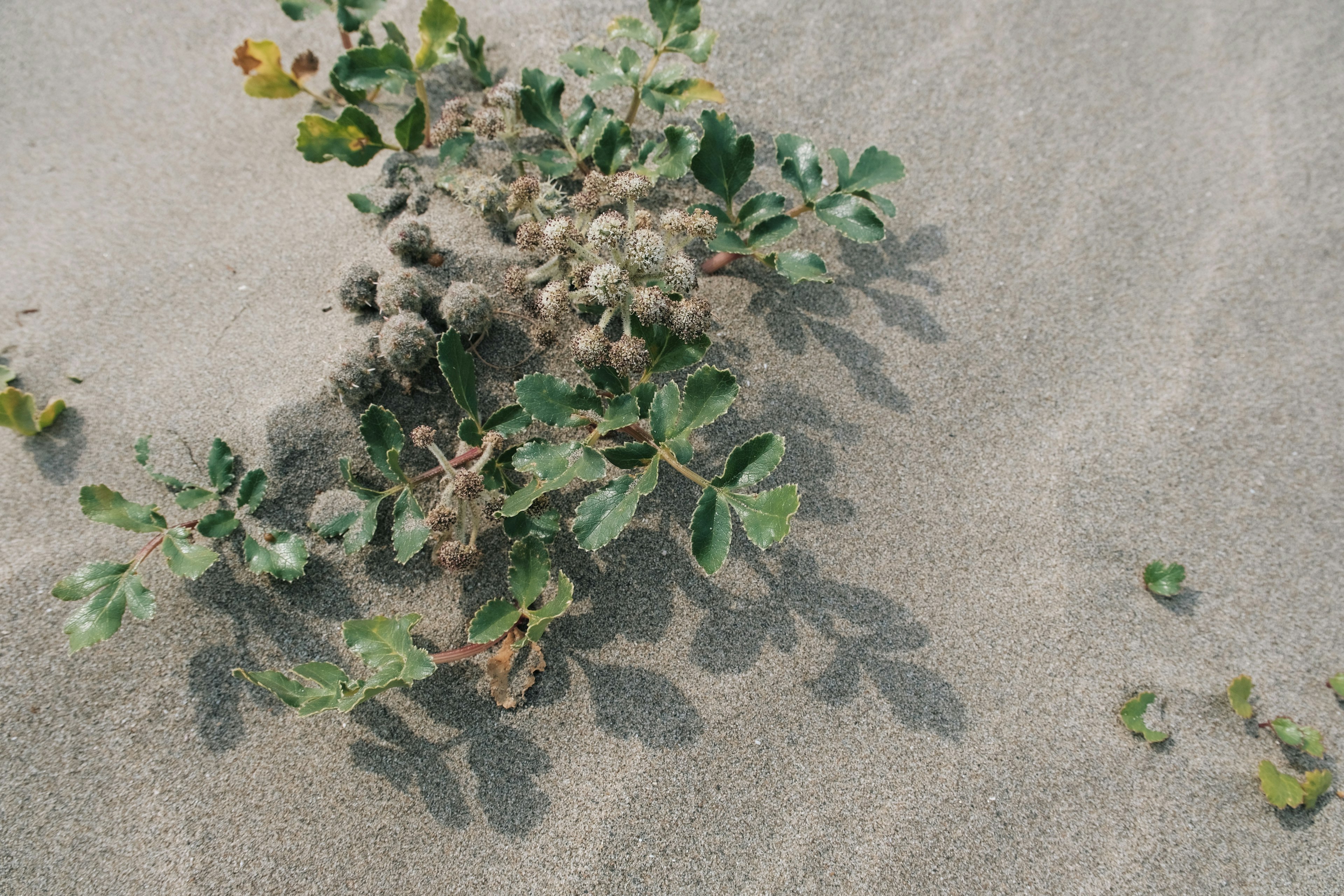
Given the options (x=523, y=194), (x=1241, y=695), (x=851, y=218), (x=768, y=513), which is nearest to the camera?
(x=768, y=513)

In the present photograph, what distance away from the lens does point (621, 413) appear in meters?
1.56

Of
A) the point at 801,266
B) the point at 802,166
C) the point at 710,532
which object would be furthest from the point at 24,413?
the point at 802,166

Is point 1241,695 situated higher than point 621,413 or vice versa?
point 621,413

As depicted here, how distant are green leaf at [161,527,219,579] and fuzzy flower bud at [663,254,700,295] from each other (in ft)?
3.58

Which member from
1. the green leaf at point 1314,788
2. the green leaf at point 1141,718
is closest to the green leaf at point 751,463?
the green leaf at point 1141,718

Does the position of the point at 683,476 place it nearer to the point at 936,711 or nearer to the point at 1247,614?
the point at 936,711

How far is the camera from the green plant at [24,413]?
1.79 meters

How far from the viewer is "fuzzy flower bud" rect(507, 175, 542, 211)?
1.81 m

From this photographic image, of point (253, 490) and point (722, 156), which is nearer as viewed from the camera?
point (253, 490)

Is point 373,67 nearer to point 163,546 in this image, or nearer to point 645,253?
point 645,253

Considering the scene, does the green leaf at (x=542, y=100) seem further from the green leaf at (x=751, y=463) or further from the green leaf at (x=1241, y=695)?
the green leaf at (x=1241, y=695)

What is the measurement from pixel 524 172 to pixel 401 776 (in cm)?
151

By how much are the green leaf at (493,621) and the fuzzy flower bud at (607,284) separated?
67 cm

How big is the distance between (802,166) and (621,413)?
0.88 meters
